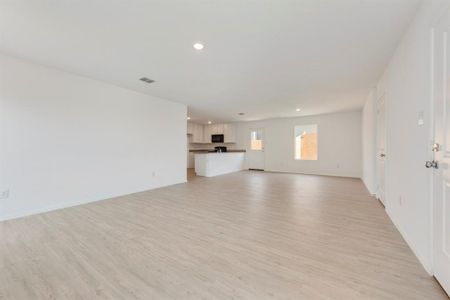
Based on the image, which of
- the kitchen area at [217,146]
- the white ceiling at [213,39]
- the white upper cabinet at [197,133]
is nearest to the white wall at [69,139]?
the white ceiling at [213,39]

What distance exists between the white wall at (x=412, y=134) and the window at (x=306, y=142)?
A: 5.02 metres

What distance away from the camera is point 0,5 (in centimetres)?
186

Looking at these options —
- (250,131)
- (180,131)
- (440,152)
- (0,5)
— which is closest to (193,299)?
(440,152)

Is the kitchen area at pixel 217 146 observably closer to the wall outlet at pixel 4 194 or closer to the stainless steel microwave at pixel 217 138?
the stainless steel microwave at pixel 217 138

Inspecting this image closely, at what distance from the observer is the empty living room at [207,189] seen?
5.12ft

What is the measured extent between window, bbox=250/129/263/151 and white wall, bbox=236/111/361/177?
12.7 inches

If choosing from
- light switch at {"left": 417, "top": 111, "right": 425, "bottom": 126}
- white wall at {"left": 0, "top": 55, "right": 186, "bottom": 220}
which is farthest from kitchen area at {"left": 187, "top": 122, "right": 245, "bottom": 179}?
light switch at {"left": 417, "top": 111, "right": 425, "bottom": 126}

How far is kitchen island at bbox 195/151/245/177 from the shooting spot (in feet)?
24.1

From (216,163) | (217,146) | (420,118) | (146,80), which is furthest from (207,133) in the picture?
(420,118)

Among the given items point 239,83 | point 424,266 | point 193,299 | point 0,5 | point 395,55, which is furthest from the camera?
point 239,83

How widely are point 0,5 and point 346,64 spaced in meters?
4.23

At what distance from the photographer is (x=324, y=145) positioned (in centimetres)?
749

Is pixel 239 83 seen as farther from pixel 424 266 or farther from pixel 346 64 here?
pixel 424 266

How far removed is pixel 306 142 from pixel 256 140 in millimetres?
2297
